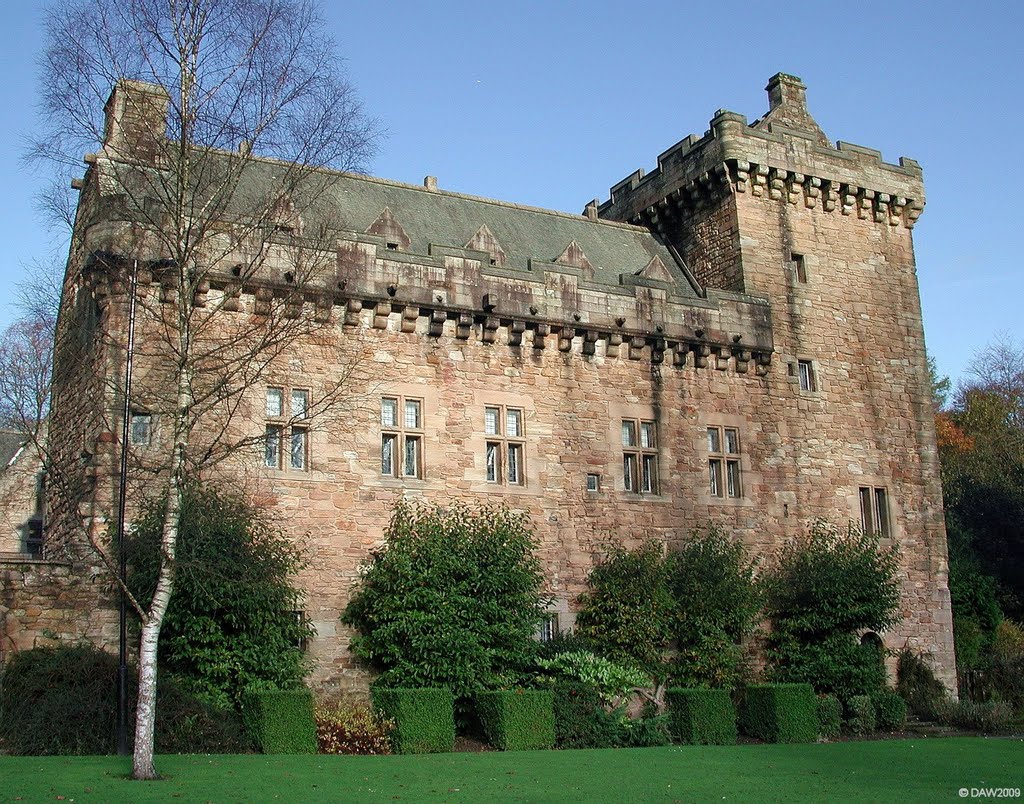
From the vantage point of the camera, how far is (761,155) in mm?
26281

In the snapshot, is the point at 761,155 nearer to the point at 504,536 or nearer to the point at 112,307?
the point at 504,536

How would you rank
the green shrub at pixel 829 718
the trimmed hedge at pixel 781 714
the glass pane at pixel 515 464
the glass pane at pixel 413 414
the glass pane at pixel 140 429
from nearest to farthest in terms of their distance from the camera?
the glass pane at pixel 140 429, the trimmed hedge at pixel 781 714, the glass pane at pixel 413 414, the green shrub at pixel 829 718, the glass pane at pixel 515 464

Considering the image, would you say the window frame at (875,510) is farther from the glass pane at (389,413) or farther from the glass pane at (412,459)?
the glass pane at (389,413)

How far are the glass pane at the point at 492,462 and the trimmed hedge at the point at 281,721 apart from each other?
20.9 ft

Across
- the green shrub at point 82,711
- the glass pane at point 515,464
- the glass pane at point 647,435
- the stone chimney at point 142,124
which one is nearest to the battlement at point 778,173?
the glass pane at point 647,435

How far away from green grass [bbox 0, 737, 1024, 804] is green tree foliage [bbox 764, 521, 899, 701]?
4.96 meters

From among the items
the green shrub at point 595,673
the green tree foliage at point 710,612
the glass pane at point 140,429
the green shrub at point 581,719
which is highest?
the glass pane at point 140,429

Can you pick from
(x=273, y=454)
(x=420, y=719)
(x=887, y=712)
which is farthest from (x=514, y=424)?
(x=887, y=712)

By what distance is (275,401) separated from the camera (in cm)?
1989

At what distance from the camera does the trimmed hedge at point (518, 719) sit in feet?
58.7

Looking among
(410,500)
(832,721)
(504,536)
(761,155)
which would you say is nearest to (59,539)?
(410,500)

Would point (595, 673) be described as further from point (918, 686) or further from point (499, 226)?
point (499, 226)

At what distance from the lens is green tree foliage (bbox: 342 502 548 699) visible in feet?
61.7

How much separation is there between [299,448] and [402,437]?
76.4 inches
